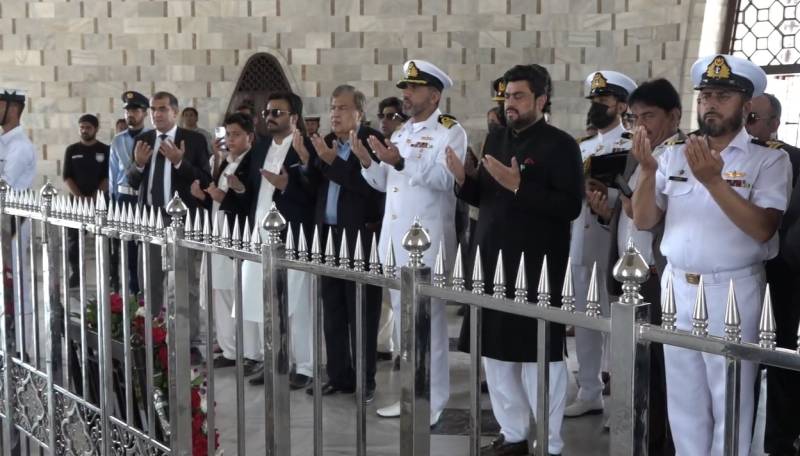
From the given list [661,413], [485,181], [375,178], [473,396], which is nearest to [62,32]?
[375,178]

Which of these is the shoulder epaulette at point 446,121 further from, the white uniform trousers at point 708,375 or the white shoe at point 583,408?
the white uniform trousers at point 708,375

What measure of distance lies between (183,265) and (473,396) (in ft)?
4.17

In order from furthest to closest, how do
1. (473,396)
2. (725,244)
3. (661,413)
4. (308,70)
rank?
(308,70), (661,413), (725,244), (473,396)

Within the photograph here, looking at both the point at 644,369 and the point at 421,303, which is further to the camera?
the point at 421,303

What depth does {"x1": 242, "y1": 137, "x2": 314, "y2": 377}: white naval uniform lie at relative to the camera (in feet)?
14.6

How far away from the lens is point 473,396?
1.95 meters

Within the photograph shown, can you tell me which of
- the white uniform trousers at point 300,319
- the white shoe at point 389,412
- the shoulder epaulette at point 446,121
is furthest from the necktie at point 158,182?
the white shoe at point 389,412

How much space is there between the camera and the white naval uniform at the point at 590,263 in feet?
13.5

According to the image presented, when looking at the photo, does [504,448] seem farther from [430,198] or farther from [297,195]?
[297,195]

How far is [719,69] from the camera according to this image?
2791mm

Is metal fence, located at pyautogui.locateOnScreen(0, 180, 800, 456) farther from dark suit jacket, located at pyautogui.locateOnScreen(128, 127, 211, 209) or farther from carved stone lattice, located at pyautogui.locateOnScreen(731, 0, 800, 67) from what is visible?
carved stone lattice, located at pyautogui.locateOnScreen(731, 0, 800, 67)

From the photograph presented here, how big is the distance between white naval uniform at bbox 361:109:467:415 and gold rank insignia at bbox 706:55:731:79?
1.34 m

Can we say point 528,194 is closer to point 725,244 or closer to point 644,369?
point 725,244

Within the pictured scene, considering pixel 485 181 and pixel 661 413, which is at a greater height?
pixel 485 181
